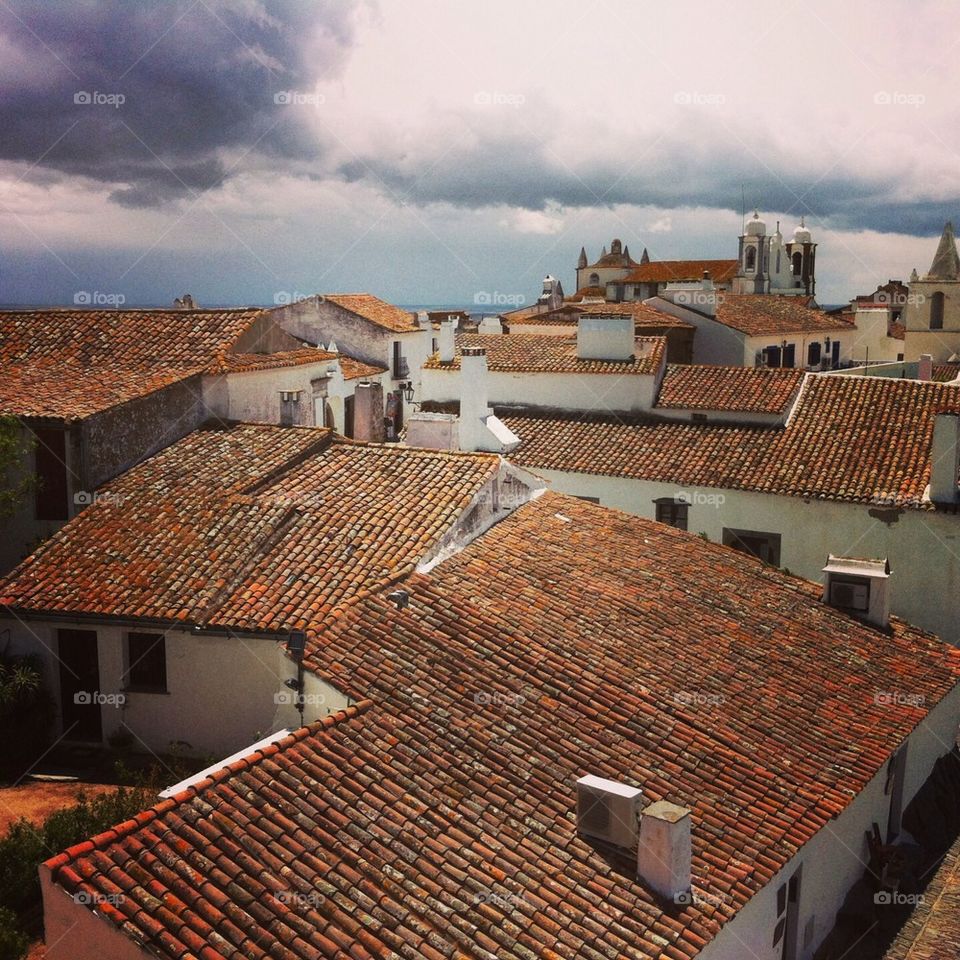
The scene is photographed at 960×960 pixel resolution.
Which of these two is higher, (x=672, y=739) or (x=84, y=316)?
(x=84, y=316)

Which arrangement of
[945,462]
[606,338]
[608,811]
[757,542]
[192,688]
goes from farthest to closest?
[606,338] < [757,542] < [945,462] < [192,688] < [608,811]

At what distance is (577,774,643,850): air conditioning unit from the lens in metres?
8.30

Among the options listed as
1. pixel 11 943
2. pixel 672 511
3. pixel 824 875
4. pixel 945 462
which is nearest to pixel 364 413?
pixel 672 511

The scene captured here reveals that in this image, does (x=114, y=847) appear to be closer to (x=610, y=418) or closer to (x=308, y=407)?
(x=308, y=407)

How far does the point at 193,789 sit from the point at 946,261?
45434mm

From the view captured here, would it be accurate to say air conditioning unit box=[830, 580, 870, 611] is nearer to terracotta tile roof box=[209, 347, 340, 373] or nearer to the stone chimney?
the stone chimney

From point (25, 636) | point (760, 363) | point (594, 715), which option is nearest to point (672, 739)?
point (594, 715)

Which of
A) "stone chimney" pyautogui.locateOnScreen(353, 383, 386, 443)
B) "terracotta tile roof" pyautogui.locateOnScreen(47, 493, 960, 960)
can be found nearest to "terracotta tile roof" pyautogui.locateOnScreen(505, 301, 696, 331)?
"stone chimney" pyautogui.locateOnScreen(353, 383, 386, 443)

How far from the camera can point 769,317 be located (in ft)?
147

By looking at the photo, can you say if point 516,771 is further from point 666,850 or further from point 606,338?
point 606,338

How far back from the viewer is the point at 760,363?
138 ft

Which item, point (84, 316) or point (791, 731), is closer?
point (791, 731)

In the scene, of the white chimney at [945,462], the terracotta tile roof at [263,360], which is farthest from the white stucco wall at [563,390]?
the white chimney at [945,462]

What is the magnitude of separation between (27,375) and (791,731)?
560 inches
